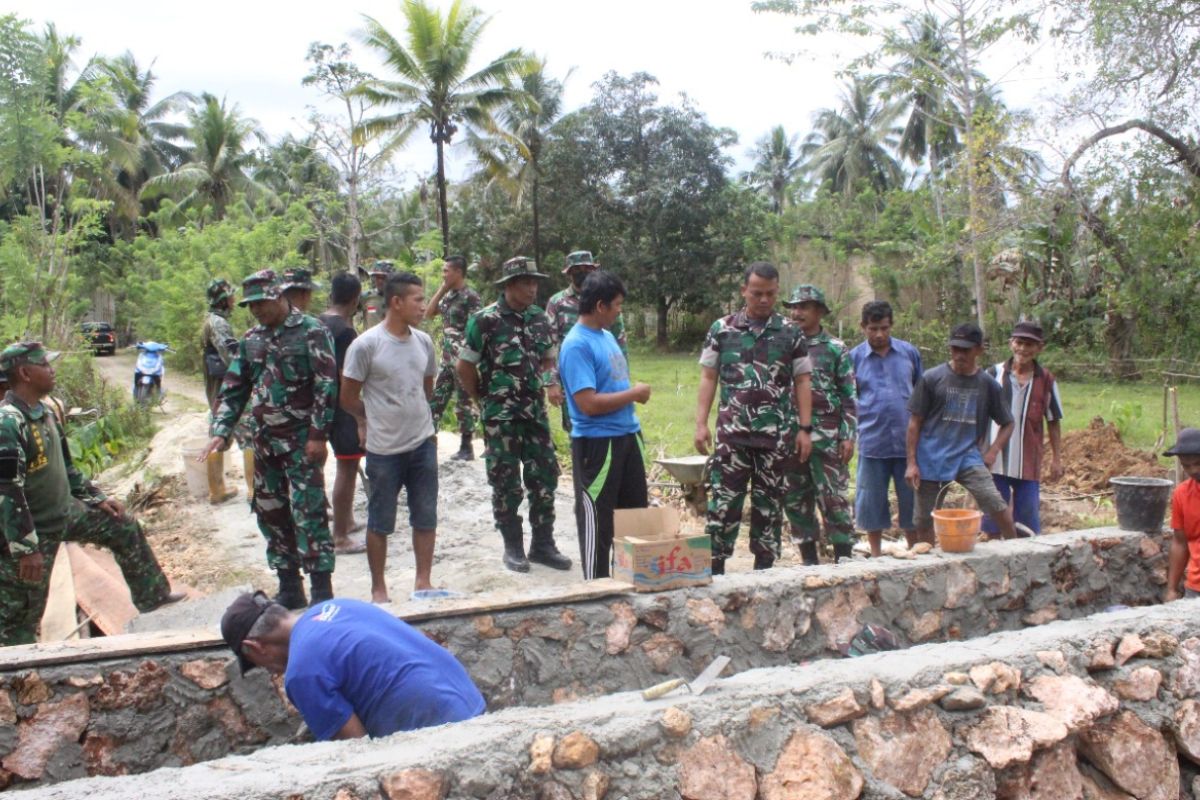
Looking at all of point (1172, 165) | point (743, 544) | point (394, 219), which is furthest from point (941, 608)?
point (394, 219)

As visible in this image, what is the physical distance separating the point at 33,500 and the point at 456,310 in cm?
377

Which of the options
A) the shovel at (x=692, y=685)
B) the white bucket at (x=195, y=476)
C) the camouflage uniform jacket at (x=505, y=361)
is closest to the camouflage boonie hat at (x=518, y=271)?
the camouflage uniform jacket at (x=505, y=361)

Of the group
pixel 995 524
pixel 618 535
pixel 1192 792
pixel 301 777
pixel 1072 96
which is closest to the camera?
pixel 301 777

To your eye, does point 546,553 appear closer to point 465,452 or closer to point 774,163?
point 465,452

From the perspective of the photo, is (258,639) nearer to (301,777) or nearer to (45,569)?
(301,777)

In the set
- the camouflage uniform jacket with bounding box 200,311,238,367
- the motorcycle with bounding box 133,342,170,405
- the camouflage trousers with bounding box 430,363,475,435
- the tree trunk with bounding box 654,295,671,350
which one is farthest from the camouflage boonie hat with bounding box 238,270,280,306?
the tree trunk with bounding box 654,295,671,350

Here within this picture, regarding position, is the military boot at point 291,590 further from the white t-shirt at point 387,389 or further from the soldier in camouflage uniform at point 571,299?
the soldier in camouflage uniform at point 571,299

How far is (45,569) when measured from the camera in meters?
4.46

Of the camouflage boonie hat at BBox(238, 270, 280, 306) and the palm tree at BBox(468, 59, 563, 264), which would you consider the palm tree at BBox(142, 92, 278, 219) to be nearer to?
the palm tree at BBox(468, 59, 563, 264)

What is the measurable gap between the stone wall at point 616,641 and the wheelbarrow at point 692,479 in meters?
2.96

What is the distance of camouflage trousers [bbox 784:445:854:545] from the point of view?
5.38 m

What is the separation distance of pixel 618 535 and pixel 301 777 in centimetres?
209

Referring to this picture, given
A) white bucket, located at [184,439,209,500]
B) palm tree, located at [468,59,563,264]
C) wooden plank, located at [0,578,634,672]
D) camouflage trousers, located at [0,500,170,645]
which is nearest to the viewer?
wooden plank, located at [0,578,634,672]

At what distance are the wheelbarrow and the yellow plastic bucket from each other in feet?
9.63
